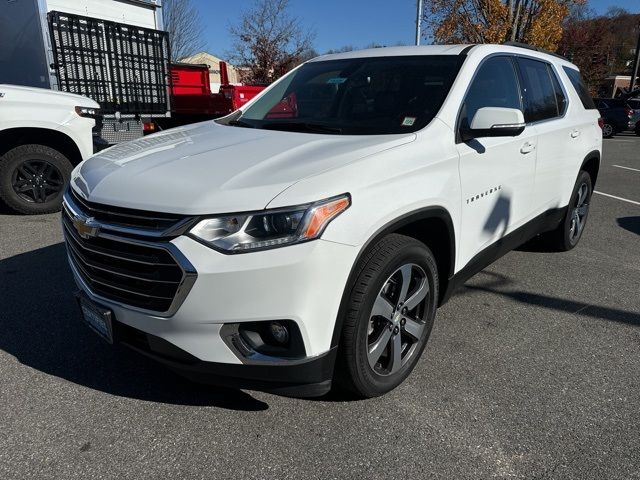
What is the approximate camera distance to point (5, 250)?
4902 millimetres

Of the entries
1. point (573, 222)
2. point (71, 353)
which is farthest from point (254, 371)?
point (573, 222)

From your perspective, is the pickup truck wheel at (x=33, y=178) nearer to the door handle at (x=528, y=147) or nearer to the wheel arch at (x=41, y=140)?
the wheel arch at (x=41, y=140)

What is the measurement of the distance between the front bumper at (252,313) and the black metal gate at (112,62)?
22.3 ft

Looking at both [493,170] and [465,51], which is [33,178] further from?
[493,170]

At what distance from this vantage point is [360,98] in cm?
332

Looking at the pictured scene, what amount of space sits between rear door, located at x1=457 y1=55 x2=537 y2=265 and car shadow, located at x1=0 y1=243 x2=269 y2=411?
5.26 feet

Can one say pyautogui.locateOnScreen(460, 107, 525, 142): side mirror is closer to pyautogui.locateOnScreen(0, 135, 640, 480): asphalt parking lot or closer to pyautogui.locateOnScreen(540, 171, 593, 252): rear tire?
pyautogui.locateOnScreen(0, 135, 640, 480): asphalt parking lot

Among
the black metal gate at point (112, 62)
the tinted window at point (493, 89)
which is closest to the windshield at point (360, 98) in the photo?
the tinted window at point (493, 89)

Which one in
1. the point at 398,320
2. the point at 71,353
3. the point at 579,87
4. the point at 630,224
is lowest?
the point at 630,224

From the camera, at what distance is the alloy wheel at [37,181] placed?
6.04 meters

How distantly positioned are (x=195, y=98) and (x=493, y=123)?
29.6 ft

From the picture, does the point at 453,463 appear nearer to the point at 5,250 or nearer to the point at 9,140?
the point at 5,250

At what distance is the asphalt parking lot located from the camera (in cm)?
222

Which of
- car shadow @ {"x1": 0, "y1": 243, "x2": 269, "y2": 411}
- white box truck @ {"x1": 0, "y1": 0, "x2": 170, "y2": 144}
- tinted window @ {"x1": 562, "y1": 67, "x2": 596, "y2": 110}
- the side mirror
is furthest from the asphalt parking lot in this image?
white box truck @ {"x1": 0, "y1": 0, "x2": 170, "y2": 144}
